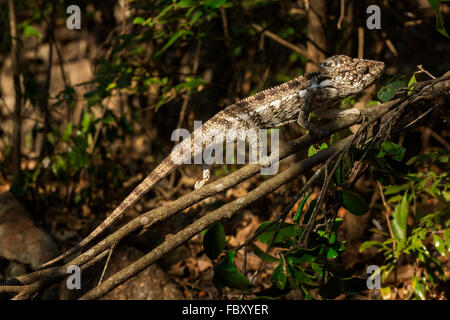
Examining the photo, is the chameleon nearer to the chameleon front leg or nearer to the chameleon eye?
the chameleon eye

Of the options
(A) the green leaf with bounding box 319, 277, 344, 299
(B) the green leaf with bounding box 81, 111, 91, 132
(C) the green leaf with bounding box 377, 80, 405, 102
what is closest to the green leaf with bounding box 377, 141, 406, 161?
(C) the green leaf with bounding box 377, 80, 405, 102

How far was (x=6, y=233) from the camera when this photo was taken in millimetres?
3865

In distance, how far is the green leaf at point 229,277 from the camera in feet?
4.42

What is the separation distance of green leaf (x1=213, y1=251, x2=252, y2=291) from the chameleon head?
1.42m

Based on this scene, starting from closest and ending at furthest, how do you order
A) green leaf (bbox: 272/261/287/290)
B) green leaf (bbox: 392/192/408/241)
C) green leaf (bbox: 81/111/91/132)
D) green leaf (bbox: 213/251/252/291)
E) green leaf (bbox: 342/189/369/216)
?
1. green leaf (bbox: 213/251/252/291)
2. green leaf (bbox: 272/261/287/290)
3. green leaf (bbox: 342/189/369/216)
4. green leaf (bbox: 392/192/408/241)
5. green leaf (bbox: 81/111/91/132)

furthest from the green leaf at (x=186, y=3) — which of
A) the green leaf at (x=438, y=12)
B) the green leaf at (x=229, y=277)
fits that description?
the green leaf at (x=229, y=277)

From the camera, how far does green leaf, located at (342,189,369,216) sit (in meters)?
1.62

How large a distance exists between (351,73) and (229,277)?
156 cm

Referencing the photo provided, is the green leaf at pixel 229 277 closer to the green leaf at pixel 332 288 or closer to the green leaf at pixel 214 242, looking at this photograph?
the green leaf at pixel 214 242

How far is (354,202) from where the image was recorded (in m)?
1.63

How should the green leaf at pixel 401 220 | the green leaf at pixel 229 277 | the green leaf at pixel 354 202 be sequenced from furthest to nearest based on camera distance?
the green leaf at pixel 401 220 → the green leaf at pixel 354 202 → the green leaf at pixel 229 277

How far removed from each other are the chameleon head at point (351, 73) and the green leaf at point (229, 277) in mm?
1420

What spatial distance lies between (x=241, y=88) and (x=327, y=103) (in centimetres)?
229

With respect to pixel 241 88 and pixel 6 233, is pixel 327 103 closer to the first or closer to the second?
pixel 241 88
